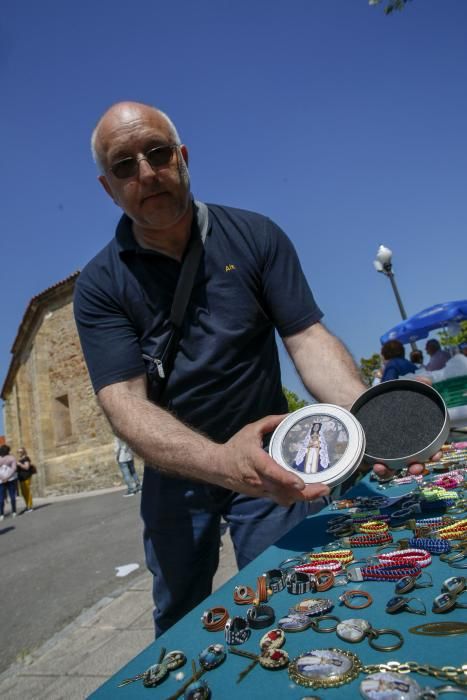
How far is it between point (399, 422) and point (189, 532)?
3.50 feet

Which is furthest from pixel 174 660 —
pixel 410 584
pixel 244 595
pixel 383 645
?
pixel 410 584

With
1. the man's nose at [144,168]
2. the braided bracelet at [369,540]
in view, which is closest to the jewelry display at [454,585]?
the braided bracelet at [369,540]

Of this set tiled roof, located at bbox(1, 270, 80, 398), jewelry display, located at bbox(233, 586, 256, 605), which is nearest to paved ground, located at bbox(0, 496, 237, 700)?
jewelry display, located at bbox(233, 586, 256, 605)

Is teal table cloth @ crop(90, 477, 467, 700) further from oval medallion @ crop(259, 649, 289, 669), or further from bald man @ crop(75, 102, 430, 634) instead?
bald man @ crop(75, 102, 430, 634)

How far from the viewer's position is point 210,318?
210cm

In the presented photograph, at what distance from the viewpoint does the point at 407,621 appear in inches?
38.5

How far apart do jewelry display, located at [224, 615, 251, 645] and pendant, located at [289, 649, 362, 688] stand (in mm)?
155

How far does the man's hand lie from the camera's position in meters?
1.26

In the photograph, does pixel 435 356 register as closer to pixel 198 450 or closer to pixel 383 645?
pixel 198 450

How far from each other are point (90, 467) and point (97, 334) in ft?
56.7

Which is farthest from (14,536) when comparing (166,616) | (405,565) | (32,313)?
(32,313)

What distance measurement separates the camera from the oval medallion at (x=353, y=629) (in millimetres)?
949

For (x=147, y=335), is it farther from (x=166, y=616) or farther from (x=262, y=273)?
(x=166, y=616)

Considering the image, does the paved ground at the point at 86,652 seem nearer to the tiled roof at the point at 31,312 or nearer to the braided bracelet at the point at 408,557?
the braided bracelet at the point at 408,557
